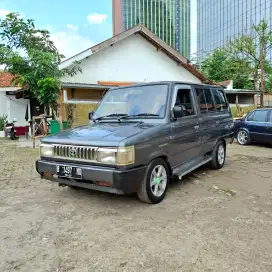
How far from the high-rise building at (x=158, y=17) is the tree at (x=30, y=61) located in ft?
25.0

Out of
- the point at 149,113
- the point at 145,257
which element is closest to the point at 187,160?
the point at 149,113

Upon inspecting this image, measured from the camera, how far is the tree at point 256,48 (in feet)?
92.6

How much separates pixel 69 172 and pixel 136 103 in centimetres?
175

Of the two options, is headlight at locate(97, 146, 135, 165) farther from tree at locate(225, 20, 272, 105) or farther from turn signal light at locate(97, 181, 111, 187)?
tree at locate(225, 20, 272, 105)

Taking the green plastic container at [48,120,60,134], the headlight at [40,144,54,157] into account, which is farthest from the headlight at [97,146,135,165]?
the green plastic container at [48,120,60,134]

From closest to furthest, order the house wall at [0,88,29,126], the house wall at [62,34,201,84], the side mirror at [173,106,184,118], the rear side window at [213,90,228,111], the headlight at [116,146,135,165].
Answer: the headlight at [116,146,135,165], the side mirror at [173,106,184,118], the rear side window at [213,90,228,111], the house wall at [62,34,201,84], the house wall at [0,88,29,126]

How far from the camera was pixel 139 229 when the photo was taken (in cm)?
370

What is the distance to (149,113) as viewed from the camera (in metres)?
4.94

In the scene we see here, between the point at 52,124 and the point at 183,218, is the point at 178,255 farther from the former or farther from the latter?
the point at 52,124

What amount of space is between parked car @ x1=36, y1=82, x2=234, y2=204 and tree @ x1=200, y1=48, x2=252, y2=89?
26.8 m

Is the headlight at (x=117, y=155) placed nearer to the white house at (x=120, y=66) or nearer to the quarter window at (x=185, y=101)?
the quarter window at (x=185, y=101)

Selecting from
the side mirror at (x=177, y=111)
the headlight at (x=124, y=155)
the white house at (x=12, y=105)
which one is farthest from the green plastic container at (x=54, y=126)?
the headlight at (x=124, y=155)

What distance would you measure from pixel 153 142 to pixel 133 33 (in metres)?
13.0

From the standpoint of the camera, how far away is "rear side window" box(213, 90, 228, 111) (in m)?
6.89
